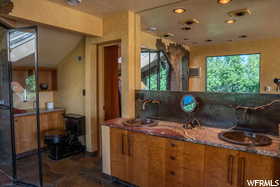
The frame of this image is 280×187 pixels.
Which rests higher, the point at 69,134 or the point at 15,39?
the point at 15,39

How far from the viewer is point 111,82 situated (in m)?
3.47

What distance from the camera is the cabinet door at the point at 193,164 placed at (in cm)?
181

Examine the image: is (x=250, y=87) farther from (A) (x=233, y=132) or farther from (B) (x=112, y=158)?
(B) (x=112, y=158)

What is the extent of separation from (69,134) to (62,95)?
3.32 feet

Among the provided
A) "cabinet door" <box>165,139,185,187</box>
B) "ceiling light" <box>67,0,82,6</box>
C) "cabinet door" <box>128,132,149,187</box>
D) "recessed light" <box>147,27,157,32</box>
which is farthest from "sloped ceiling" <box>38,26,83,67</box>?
"cabinet door" <box>165,139,185,187</box>

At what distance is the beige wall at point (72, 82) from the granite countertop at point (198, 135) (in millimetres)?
1473

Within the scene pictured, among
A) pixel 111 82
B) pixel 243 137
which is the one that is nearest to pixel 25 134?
pixel 111 82

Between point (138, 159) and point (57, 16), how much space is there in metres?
2.25

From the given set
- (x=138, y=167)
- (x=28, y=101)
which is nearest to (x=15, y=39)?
(x=28, y=101)

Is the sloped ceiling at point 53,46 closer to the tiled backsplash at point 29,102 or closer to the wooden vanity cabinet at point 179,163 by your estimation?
the tiled backsplash at point 29,102

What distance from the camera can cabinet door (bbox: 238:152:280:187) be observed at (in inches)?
58.2

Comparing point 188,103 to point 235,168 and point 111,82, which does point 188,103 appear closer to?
point 235,168

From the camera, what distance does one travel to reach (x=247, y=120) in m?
2.04

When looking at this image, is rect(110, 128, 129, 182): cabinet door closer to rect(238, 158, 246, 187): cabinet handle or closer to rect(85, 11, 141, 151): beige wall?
rect(85, 11, 141, 151): beige wall
